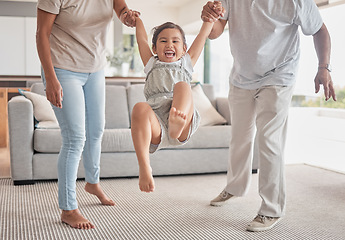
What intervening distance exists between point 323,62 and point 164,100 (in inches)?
41.7

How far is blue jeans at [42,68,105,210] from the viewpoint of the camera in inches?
92.7

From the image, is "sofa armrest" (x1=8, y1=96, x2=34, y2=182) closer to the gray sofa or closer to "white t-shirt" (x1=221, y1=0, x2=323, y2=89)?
the gray sofa

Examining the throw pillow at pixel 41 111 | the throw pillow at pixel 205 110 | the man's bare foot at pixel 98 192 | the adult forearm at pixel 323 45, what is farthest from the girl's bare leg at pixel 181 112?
the throw pillow at pixel 205 110

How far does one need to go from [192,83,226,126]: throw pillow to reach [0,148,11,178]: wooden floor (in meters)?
1.85

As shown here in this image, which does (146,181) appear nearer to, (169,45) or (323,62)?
(169,45)

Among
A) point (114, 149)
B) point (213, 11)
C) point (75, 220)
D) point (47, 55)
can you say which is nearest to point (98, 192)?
point (75, 220)

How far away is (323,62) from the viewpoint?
8.28 ft

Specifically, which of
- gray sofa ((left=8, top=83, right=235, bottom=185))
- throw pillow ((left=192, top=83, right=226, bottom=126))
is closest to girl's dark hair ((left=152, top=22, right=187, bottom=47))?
gray sofa ((left=8, top=83, right=235, bottom=185))

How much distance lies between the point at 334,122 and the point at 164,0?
5.15 meters

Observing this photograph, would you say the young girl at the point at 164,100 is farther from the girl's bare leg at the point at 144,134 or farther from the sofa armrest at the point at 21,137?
the sofa armrest at the point at 21,137

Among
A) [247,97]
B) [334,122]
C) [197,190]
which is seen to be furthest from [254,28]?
[334,122]

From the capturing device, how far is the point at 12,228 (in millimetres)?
2484

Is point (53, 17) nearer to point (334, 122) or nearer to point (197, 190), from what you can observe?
point (197, 190)

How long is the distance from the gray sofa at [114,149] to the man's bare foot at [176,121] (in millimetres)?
2064
